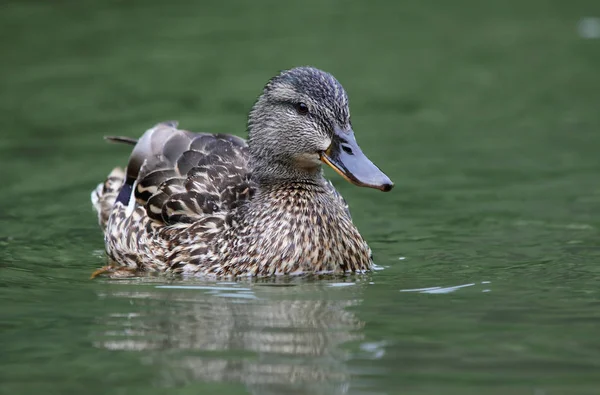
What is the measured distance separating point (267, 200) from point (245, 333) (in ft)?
6.77

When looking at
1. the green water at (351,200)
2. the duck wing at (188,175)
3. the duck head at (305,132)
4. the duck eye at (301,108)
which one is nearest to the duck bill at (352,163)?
the duck head at (305,132)

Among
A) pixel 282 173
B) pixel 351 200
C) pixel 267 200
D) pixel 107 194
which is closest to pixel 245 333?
pixel 267 200

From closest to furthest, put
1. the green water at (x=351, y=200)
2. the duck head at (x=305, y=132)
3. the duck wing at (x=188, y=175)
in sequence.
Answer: the green water at (x=351, y=200), the duck head at (x=305, y=132), the duck wing at (x=188, y=175)

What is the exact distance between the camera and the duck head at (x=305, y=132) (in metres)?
8.98

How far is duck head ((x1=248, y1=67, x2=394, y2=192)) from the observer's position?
898 cm

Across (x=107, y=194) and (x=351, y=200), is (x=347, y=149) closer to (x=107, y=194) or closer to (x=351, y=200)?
(x=351, y=200)

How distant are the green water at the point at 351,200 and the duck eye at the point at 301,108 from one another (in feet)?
4.18

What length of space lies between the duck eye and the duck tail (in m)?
2.61

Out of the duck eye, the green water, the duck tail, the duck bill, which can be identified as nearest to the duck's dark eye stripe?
the duck bill

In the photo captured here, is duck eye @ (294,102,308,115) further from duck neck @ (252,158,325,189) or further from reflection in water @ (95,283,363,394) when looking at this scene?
reflection in water @ (95,283,363,394)

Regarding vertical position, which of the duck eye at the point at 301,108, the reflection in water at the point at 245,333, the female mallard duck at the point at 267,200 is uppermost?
the duck eye at the point at 301,108

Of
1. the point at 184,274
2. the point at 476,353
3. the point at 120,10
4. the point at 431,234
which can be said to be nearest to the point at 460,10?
the point at 120,10

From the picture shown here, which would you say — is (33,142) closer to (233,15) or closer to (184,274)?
(184,274)

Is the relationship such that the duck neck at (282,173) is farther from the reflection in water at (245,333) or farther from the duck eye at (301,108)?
the reflection in water at (245,333)
